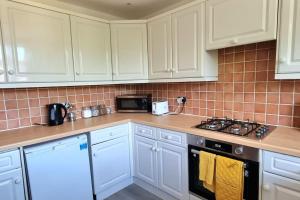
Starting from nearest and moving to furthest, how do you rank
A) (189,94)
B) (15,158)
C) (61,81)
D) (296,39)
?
(296,39)
(15,158)
(61,81)
(189,94)

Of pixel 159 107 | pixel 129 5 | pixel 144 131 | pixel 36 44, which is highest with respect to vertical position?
pixel 129 5

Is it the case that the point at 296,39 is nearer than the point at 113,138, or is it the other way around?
the point at 296,39

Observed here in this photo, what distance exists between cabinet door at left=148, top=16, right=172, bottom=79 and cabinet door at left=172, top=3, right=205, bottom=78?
0.26 ft

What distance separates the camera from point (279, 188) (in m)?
1.21

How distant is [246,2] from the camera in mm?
1419

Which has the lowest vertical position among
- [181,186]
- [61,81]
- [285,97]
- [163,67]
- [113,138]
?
[181,186]

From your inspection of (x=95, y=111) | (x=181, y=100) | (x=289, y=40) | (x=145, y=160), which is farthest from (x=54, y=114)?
(x=289, y=40)

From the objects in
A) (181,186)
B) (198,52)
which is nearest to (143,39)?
(198,52)

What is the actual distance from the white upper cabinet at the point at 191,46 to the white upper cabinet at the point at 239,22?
8 centimetres

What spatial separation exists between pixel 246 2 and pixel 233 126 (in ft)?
3.36

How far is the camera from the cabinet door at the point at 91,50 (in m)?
1.99

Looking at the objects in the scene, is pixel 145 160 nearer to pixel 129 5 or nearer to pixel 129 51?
pixel 129 51

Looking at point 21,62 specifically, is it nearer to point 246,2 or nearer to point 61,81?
point 61,81

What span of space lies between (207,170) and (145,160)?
804 millimetres
